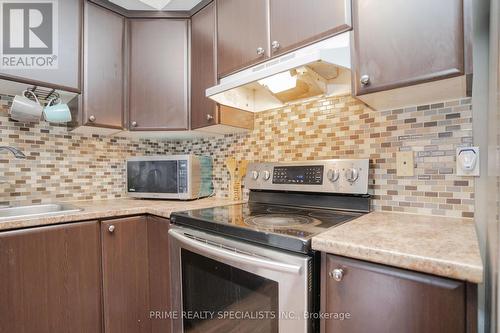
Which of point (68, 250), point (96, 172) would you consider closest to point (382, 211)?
point (68, 250)

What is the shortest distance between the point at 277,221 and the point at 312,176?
371mm

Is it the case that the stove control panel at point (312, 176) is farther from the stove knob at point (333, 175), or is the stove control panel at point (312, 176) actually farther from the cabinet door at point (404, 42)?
the cabinet door at point (404, 42)

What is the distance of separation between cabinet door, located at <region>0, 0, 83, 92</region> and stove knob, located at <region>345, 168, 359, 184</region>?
59.9 inches

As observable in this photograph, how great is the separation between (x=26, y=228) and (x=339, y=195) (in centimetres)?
138

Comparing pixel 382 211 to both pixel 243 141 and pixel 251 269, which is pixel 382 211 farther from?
pixel 243 141

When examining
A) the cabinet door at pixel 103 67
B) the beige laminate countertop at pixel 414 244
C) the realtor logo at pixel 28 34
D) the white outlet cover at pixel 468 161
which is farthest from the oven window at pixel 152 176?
the white outlet cover at pixel 468 161

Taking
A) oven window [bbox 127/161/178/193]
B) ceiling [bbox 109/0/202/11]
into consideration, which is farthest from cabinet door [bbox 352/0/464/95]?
oven window [bbox 127/161/178/193]

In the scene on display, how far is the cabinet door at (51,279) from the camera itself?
40.9 inches

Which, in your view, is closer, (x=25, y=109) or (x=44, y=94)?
(x=25, y=109)

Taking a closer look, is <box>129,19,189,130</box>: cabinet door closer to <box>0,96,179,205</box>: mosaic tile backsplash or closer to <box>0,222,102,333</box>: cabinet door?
<box>0,96,179,205</box>: mosaic tile backsplash

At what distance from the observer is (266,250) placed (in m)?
0.82

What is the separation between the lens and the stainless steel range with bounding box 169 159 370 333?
0.76m

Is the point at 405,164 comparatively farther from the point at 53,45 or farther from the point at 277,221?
the point at 53,45

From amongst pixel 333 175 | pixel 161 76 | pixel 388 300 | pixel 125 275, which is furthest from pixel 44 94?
pixel 388 300
